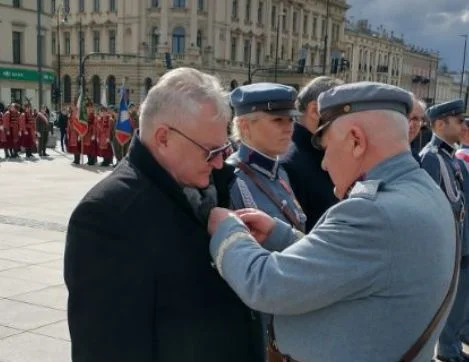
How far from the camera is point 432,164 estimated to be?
454cm

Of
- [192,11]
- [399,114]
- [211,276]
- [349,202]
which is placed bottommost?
[211,276]

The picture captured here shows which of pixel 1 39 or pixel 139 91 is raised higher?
pixel 1 39

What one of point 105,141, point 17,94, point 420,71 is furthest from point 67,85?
point 420,71

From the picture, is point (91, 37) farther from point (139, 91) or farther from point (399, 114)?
point (399, 114)

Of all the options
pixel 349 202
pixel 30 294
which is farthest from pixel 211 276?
pixel 30 294

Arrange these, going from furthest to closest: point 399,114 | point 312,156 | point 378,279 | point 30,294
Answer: point 30,294 → point 312,156 → point 399,114 → point 378,279

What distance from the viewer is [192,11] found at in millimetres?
62438

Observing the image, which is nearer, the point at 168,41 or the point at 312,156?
the point at 312,156

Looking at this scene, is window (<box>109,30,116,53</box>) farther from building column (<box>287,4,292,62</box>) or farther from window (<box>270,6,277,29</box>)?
building column (<box>287,4,292,62</box>)

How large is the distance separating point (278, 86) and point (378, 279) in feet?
5.71

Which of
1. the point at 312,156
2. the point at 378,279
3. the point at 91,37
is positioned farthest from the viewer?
the point at 91,37

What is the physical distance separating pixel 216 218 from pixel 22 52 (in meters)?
45.8

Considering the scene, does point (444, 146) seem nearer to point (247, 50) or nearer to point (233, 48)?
point (233, 48)

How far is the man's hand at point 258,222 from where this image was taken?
6.72 feet
